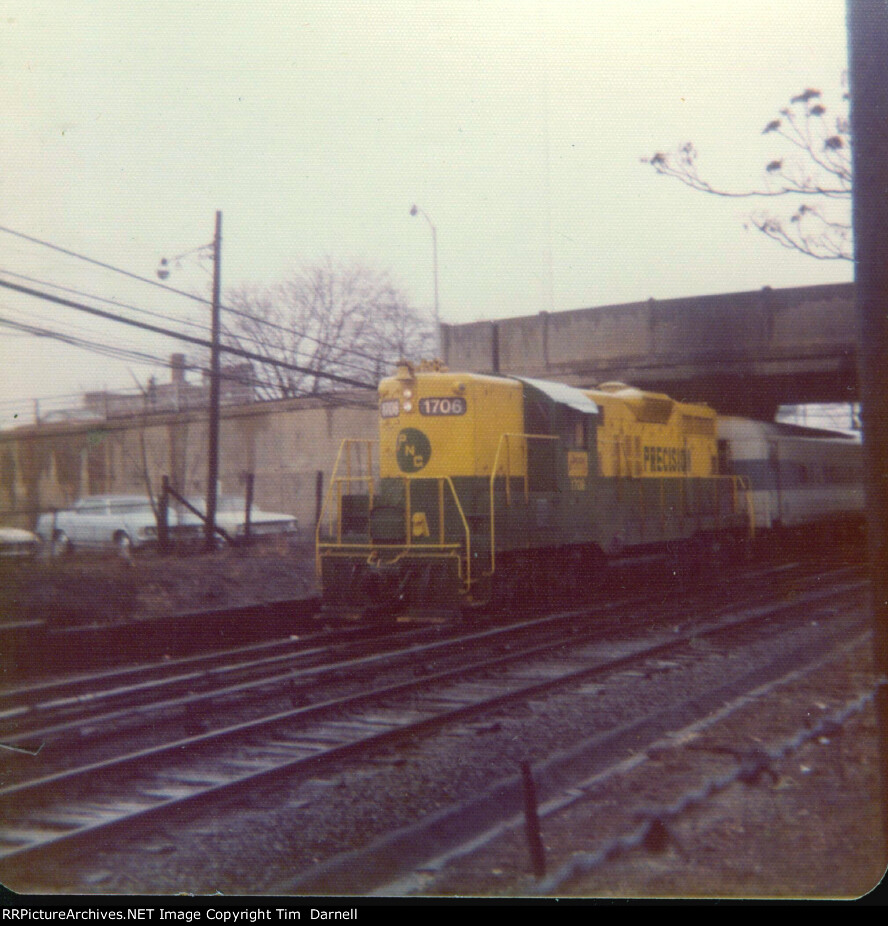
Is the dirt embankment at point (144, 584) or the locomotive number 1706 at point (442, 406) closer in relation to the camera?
the locomotive number 1706 at point (442, 406)

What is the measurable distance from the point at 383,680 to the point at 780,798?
13.9 ft

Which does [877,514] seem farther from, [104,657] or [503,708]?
[104,657]

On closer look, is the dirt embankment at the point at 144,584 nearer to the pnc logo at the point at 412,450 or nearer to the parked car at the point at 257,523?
the parked car at the point at 257,523

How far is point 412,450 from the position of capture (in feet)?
37.4

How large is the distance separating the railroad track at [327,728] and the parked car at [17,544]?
779cm

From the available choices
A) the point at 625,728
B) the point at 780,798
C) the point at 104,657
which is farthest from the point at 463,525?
the point at 780,798

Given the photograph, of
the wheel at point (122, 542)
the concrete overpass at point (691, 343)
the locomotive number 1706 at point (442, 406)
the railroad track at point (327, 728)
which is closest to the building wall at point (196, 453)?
the wheel at point (122, 542)

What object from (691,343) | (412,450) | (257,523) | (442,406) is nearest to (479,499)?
(412,450)

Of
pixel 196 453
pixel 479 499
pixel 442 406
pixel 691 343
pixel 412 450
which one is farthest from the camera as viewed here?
pixel 196 453

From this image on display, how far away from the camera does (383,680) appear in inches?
324

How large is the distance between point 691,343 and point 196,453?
1567cm

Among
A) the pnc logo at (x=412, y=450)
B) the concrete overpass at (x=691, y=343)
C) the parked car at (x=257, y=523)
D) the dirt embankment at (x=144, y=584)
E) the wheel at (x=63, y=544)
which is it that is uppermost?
the concrete overpass at (x=691, y=343)

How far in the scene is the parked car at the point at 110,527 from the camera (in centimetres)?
1912

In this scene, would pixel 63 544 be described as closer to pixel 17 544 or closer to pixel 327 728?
pixel 17 544
